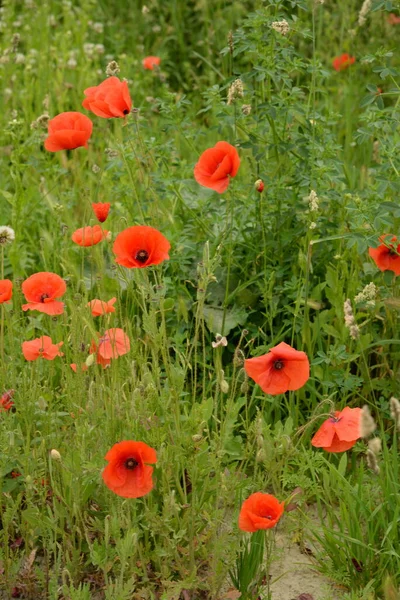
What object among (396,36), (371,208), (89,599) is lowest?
(396,36)

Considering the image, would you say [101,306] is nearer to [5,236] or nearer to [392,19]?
[5,236]

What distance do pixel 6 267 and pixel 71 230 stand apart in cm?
26

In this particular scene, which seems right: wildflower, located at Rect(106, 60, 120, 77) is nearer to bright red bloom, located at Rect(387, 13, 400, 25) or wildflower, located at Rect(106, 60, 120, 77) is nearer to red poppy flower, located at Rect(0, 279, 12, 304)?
red poppy flower, located at Rect(0, 279, 12, 304)

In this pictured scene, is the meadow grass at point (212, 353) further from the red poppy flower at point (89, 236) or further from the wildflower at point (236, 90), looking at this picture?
the wildflower at point (236, 90)

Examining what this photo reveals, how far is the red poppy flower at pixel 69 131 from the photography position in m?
2.42

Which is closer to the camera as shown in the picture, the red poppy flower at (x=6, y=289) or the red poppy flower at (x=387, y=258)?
the red poppy flower at (x=6, y=289)

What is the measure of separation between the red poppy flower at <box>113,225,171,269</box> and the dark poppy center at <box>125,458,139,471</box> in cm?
40

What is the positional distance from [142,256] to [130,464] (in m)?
0.44

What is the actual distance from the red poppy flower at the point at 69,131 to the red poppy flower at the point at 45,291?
14.1 inches

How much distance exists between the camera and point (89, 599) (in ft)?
6.79

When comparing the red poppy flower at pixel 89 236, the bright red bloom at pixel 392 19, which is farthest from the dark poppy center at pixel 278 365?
the bright red bloom at pixel 392 19

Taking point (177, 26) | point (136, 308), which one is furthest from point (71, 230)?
point (177, 26)

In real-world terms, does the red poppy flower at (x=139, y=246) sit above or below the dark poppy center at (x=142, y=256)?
above

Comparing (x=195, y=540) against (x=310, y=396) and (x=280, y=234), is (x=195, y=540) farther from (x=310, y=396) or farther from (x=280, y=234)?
(x=280, y=234)
